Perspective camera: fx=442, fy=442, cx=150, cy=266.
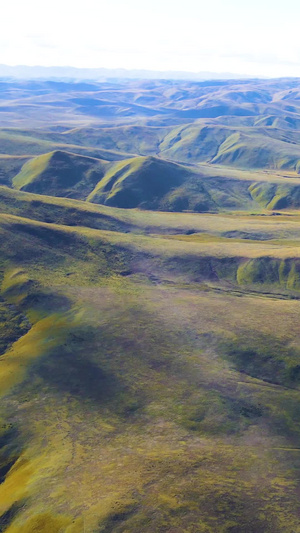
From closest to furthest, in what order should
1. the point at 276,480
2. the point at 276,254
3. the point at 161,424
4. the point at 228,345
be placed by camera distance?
the point at 276,480 < the point at 161,424 < the point at 228,345 < the point at 276,254

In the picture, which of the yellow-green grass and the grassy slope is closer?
the yellow-green grass

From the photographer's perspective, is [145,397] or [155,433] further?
[145,397]

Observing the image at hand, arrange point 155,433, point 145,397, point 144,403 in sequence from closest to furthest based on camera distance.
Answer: point 155,433 < point 144,403 < point 145,397

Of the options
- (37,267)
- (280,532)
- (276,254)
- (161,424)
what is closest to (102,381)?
(161,424)

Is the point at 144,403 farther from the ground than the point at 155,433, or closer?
farther from the ground

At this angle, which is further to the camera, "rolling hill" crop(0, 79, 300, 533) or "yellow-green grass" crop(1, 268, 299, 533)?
"rolling hill" crop(0, 79, 300, 533)

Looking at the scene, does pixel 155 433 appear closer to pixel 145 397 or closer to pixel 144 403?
pixel 144 403

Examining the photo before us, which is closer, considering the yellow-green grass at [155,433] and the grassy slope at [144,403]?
the yellow-green grass at [155,433]

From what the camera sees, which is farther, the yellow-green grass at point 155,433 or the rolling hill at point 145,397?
the rolling hill at point 145,397

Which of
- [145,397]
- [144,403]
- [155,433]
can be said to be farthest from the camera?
[145,397]

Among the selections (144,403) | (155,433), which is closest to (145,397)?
(144,403)

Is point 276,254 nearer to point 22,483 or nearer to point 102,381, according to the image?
point 102,381
